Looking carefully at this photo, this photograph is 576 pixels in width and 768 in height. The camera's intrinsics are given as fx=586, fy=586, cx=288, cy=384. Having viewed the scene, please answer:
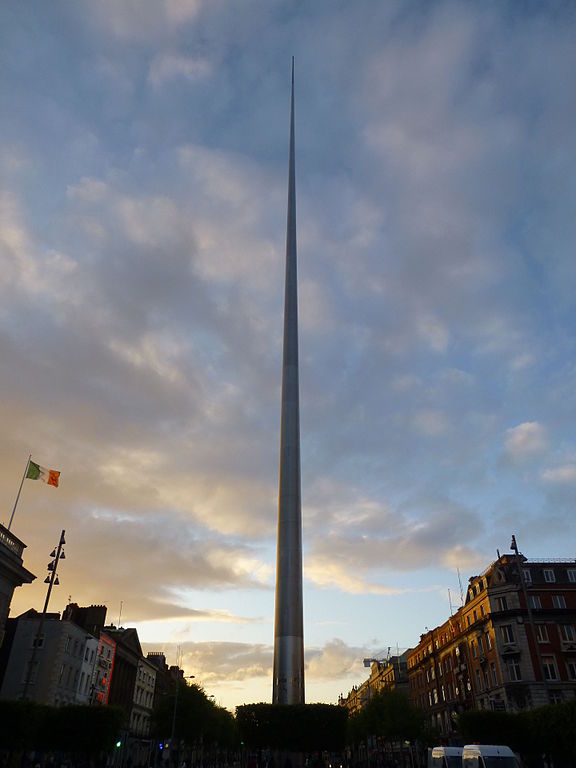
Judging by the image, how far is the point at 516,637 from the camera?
68188mm

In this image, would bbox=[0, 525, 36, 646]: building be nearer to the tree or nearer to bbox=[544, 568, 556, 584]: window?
the tree

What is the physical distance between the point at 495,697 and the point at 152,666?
71.4 m

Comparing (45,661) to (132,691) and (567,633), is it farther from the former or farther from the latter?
(567,633)

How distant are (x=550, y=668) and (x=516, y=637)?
4726mm

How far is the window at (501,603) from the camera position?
7068 cm

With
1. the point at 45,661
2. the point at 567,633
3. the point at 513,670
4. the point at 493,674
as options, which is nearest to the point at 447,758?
the point at 513,670

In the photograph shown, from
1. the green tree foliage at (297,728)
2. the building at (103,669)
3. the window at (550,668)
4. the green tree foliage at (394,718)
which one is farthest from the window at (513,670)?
the building at (103,669)

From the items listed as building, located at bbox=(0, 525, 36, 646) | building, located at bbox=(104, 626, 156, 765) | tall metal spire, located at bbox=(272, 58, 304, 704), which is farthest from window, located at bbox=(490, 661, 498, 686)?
building, located at bbox=(0, 525, 36, 646)

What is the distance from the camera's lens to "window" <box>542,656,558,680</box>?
66.2 meters

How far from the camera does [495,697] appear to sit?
227 feet

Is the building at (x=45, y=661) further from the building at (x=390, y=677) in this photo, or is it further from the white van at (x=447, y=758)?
the building at (x=390, y=677)

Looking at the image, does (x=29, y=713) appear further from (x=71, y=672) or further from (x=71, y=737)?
(x=71, y=672)

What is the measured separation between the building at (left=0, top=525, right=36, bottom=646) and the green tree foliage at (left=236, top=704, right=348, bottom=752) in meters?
19.1

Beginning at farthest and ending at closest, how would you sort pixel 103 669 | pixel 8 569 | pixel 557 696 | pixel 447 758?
pixel 103 669
pixel 557 696
pixel 8 569
pixel 447 758
